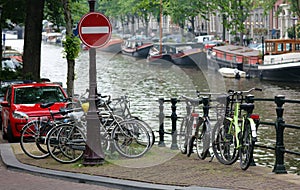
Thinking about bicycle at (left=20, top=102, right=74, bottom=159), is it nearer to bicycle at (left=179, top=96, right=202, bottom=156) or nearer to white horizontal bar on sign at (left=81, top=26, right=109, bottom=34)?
white horizontal bar on sign at (left=81, top=26, right=109, bottom=34)

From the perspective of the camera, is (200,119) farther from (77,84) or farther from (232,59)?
(232,59)

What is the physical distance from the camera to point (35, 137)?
15250 millimetres

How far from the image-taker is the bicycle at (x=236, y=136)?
12.5 m

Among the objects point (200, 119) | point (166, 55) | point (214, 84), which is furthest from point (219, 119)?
point (166, 55)

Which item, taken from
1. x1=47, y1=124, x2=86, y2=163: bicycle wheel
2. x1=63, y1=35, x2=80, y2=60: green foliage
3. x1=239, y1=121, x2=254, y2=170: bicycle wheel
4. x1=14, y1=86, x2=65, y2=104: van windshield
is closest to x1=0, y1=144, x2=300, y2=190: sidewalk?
x1=239, y1=121, x2=254, y2=170: bicycle wheel

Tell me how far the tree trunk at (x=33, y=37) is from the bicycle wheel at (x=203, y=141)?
43.9 ft

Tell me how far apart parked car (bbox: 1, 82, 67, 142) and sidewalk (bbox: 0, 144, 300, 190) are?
4.54 meters

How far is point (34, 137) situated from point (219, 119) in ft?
12.4

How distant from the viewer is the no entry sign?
13812 mm

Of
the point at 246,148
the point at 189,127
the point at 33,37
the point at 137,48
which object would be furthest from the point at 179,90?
the point at 137,48

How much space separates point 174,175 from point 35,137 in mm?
3800

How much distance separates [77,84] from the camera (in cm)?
4619

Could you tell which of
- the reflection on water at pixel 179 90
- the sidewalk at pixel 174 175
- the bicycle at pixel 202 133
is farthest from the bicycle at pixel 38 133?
the reflection on water at pixel 179 90

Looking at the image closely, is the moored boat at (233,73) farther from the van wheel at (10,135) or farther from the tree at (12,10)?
the van wheel at (10,135)
